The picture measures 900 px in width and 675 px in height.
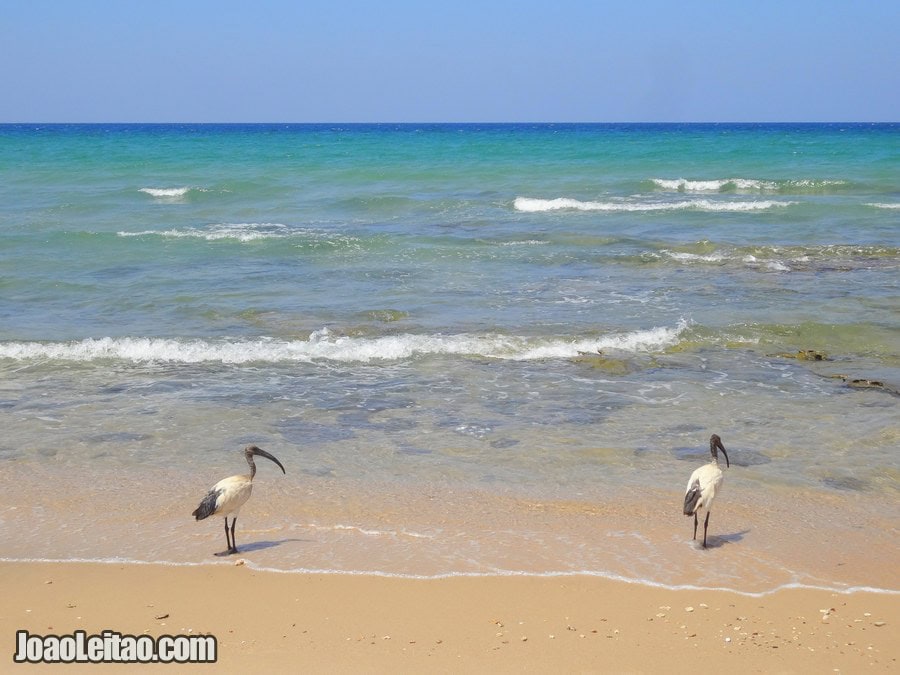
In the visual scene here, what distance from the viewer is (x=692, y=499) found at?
6.70 metres

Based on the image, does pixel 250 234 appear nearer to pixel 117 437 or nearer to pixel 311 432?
pixel 117 437

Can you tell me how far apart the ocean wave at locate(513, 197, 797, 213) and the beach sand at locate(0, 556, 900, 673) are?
72.5ft

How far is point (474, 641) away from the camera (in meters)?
5.35

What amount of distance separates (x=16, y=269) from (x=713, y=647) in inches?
643

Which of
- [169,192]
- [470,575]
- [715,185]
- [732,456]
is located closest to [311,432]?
[470,575]

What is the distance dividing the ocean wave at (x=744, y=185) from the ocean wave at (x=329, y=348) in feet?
72.9

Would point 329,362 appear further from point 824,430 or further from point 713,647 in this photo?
point 713,647

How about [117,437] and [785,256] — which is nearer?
[117,437]

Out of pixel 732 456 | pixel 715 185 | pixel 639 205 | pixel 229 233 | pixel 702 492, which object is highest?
pixel 715 185

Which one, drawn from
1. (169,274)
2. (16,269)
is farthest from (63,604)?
(16,269)

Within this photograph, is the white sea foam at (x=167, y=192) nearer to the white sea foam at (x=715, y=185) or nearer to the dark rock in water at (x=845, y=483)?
the white sea foam at (x=715, y=185)

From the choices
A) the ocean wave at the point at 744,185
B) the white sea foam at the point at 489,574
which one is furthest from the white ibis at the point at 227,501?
the ocean wave at the point at 744,185

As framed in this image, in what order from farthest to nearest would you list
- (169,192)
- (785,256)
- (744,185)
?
(744,185)
(169,192)
(785,256)

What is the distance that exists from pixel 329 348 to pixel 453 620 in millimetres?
7251
